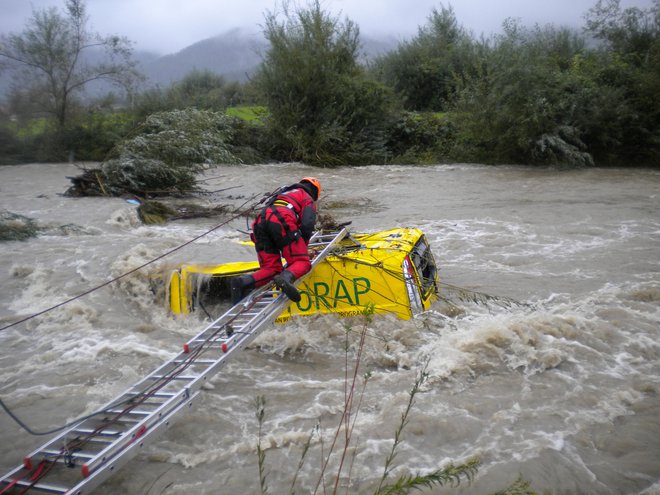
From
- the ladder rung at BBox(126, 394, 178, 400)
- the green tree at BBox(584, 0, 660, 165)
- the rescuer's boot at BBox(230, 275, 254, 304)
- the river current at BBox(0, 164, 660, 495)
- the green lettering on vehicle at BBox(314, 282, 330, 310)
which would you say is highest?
the green tree at BBox(584, 0, 660, 165)

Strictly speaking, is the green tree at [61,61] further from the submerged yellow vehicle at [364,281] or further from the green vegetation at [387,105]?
the submerged yellow vehicle at [364,281]

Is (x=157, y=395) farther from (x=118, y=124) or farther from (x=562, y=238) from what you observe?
(x=118, y=124)

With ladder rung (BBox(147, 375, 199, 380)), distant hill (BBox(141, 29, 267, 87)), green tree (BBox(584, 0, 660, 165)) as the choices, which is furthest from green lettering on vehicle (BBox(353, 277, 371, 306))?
distant hill (BBox(141, 29, 267, 87))

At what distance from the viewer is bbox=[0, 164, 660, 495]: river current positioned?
338cm

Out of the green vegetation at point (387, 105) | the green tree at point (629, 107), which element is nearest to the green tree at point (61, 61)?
the green vegetation at point (387, 105)

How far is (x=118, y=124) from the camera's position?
21203mm

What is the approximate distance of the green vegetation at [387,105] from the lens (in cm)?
1728

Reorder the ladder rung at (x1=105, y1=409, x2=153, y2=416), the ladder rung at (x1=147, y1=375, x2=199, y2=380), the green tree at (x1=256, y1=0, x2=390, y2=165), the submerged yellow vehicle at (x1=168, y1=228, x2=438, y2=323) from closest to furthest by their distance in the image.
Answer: the ladder rung at (x1=105, y1=409, x2=153, y2=416), the ladder rung at (x1=147, y1=375, x2=199, y2=380), the submerged yellow vehicle at (x1=168, y1=228, x2=438, y2=323), the green tree at (x1=256, y1=0, x2=390, y2=165)

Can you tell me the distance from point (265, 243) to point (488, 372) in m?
2.39

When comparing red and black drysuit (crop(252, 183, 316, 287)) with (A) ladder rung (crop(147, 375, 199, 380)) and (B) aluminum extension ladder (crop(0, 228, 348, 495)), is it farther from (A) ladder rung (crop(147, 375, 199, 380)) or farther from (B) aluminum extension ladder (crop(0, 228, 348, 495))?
(A) ladder rung (crop(147, 375, 199, 380))

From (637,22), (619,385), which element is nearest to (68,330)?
(619,385)

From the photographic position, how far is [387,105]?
22078 mm

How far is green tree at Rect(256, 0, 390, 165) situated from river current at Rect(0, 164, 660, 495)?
39.2 ft

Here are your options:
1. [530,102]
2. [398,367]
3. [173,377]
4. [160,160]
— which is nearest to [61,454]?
[173,377]
